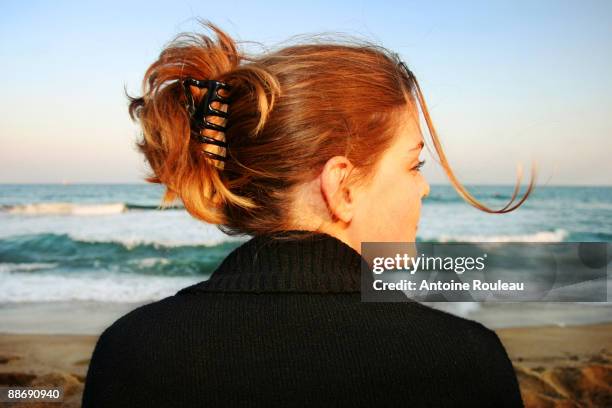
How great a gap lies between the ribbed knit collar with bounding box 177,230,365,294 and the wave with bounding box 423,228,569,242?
15097 mm

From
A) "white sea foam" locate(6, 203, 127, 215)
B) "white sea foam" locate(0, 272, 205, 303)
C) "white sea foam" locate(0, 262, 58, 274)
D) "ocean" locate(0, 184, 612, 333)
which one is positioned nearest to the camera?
"ocean" locate(0, 184, 612, 333)

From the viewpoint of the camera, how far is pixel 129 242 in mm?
14898

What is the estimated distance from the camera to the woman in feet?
4.08

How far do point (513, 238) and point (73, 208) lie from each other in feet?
49.5

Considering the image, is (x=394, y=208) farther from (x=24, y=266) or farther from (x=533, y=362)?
(x=24, y=266)

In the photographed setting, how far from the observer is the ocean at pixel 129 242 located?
836 centimetres

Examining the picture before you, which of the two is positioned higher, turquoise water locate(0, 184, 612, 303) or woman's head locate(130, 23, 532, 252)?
woman's head locate(130, 23, 532, 252)

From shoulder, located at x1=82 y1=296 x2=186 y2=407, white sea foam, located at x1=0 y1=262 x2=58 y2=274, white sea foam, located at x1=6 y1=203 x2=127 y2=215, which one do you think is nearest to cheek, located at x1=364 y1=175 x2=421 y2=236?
shoulder, located at x1=82 y1=296 x2=186 y2=407

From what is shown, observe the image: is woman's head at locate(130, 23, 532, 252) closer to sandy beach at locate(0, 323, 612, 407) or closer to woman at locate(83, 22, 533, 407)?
woman at locate(83, 22, 533, 407)

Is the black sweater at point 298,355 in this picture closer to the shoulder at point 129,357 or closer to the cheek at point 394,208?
the shoulder at point 129,357

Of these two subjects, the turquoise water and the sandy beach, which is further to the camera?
the turquoise water

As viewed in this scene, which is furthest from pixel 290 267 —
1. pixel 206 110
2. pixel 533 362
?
pixel 533 362

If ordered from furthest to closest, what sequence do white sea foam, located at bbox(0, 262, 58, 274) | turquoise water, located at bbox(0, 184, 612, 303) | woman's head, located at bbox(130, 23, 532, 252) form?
1. white sea foam, located at bbox(0, 262, 58, 274)
2. turquoise water, located at bbox(0, 184, 612, 303)
3. woman's head, located at bbox(130, 23, 532, 252)

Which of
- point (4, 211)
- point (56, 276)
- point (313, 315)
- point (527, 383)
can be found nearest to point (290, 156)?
point (313, 315)
